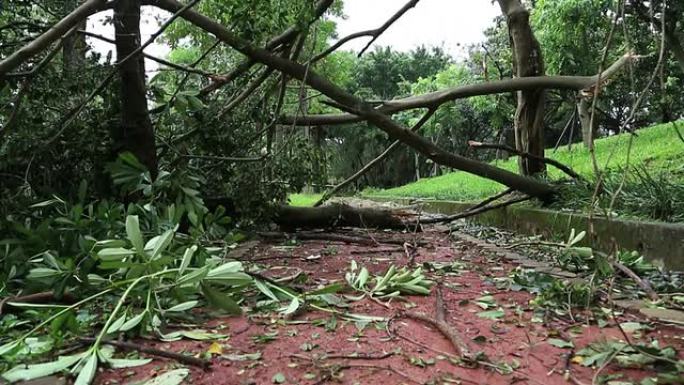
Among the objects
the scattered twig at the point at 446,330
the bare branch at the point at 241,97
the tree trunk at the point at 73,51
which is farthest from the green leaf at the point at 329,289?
the tree trunk at the point at 73,51

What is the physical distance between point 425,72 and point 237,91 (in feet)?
99.3

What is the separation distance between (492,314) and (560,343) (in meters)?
0.52

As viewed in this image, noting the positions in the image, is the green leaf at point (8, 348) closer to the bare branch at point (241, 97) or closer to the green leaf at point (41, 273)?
the green leaf at point (41, 273)

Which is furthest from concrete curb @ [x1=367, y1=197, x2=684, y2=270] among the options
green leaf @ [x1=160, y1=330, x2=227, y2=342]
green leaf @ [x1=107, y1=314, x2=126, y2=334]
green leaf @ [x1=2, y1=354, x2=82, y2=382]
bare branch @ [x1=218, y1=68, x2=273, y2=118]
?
bare branch @ [x1=218, y1=68, x2=273, y2=118]

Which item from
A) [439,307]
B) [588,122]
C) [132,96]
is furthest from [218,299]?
[132,96]

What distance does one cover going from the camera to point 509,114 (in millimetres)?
19719

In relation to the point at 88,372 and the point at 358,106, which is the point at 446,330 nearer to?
the point at 88,372

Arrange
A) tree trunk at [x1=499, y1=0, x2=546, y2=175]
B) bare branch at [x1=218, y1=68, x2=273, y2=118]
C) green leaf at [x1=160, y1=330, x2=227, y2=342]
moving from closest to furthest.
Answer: green leaf at [x1=160, y1=330, x2=227, y2=342] < bare branch at [x1=218, y1=68, x2=273, y2=118] < tree trunk at [x1=499, y1=0, x2=546, y2=175]

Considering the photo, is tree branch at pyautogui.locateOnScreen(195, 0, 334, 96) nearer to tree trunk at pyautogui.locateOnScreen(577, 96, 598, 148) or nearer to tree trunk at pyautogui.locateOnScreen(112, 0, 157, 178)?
tree trunk at pyautogui.locateOnScreen(112, 0, 157, 178)

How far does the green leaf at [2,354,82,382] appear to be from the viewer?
1811mm

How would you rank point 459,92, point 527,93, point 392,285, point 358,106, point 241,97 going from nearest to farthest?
point 392,285 < point 241,97 < point 358,106 < point 459,92 < point 527,93

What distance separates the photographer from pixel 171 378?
6.17 feet

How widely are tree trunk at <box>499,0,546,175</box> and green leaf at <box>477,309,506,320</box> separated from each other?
482 centimetres

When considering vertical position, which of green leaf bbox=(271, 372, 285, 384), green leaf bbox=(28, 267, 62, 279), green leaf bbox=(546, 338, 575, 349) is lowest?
green leaf bbox=(546, 338, 575, 349)
